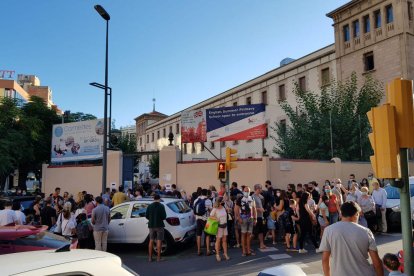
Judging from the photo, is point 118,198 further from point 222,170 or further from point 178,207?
point 178,207

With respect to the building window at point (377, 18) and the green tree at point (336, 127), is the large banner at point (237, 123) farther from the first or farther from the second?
the building window at point (377, 18)

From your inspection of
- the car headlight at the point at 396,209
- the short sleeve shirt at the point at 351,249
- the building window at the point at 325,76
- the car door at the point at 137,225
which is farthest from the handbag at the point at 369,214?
the building window at the point at 325,76

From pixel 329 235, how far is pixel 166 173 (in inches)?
666

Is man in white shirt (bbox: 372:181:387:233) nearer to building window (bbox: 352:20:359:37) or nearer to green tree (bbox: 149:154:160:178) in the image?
building window (bbox: 352:20:359:37)

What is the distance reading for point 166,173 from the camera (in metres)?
21.1

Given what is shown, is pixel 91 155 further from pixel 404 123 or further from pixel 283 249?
pixel 404 123

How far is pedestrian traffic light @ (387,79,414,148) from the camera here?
4.25 metres

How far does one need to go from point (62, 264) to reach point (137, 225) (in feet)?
29.6

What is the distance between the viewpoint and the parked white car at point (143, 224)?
11.5m

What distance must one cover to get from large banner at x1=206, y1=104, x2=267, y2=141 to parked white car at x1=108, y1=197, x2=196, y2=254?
1096 cm

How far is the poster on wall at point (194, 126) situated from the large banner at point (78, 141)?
491 centimetres

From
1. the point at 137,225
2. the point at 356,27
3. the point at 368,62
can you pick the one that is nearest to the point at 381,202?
the point at 137,225

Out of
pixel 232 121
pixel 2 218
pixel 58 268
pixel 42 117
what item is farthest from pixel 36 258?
pixel 42 117

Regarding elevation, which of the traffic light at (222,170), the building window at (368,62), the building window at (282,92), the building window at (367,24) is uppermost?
the building window at (367,24)
